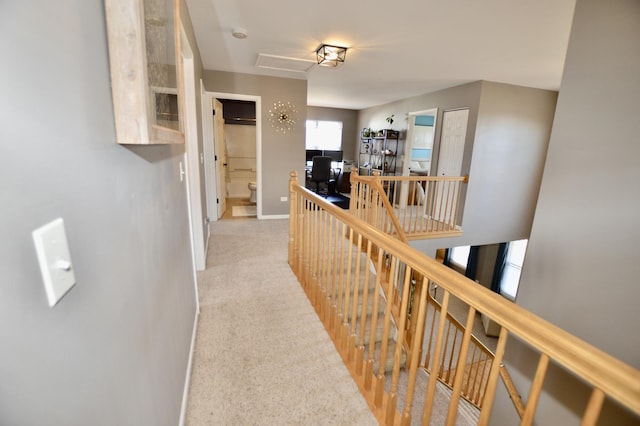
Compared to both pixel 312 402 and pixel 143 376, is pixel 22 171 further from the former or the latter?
pixel 312 402

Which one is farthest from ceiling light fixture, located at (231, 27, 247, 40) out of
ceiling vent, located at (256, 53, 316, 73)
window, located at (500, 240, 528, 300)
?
window, located at (500, 240, 528, 300)

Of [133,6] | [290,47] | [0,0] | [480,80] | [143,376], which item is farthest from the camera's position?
[480,80]

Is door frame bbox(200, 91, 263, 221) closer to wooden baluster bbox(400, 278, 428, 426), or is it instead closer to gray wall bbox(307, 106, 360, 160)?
wooden baluster bbox(400, 278, 428, 426)

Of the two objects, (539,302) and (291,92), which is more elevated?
(291,92)

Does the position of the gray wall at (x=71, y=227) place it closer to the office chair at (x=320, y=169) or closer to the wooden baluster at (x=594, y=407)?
the wooden baluster at (x=594, y=407)

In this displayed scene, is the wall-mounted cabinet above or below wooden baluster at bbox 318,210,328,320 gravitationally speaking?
above

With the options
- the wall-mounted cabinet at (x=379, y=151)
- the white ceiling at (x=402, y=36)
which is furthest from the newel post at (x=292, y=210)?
the wall-mounted cabinet at (x=379, y=151)

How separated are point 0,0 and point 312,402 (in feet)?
5.78

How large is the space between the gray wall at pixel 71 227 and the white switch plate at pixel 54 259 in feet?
0.04

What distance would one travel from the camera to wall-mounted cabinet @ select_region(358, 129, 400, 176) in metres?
7.06

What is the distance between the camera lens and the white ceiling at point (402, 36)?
2.37 metres

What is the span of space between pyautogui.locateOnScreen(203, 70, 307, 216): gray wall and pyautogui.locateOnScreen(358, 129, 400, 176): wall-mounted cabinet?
8.26 feet

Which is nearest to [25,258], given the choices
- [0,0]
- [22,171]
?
[22,171]

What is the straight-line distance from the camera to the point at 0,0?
337 millimetres
